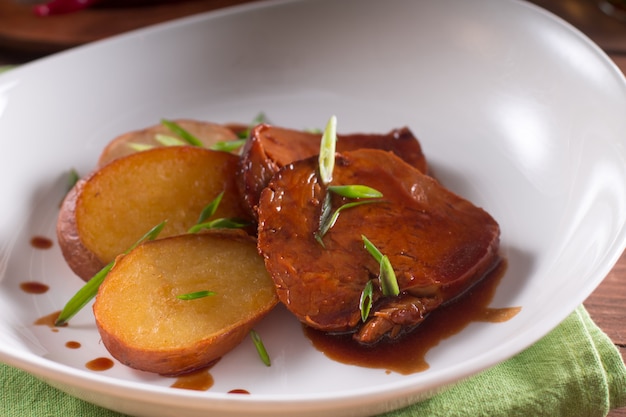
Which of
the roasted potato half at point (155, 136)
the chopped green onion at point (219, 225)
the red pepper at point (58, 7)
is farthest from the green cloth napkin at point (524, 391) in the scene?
the red pepper at point (58, 7)

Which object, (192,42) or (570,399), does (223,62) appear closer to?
(192,42)

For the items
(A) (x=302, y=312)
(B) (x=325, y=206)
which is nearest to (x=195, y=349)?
(A) (x=302, y=312)

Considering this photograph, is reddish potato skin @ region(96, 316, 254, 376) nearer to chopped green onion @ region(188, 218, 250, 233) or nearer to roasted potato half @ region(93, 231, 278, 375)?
roasted potato half @ region(93, 231, 278, 375)

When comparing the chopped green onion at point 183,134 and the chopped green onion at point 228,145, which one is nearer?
the chopped green onion at point 228,145

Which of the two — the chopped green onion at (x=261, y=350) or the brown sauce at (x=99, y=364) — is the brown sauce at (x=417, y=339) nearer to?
the chopped green onion at (x=261, y=350)

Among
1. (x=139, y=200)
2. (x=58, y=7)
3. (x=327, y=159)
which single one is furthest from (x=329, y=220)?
(x=58, y=7)

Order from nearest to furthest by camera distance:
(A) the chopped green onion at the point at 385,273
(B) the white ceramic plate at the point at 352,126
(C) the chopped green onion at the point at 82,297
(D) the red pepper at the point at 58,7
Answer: (B) the white ceramic plate at the point at 352,126 < (A) the chopped green onion at the point at 385,273 < (C) the chopped green onion at the point at 82,297 < (D) the red pepper at the point at 58,7
